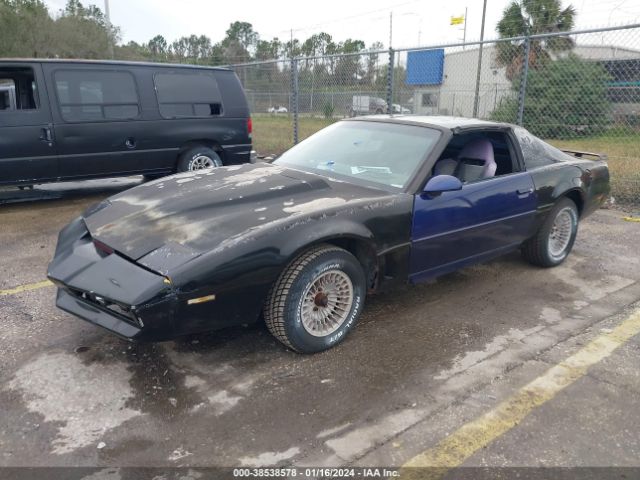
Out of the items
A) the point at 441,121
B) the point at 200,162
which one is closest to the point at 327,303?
the point at 441,121

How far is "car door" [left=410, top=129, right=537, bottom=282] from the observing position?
11.8 feet

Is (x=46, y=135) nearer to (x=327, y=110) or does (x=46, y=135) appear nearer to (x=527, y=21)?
(x=327, y=110)

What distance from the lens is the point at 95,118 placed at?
686 cm

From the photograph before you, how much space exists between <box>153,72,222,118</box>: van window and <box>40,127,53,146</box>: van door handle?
1496mm

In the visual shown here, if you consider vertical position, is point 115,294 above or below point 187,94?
below

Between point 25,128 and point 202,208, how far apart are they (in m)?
4.45

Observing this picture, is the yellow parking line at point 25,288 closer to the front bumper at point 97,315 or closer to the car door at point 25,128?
the front bumper at point 97,315

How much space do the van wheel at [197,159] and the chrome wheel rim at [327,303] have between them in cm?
504

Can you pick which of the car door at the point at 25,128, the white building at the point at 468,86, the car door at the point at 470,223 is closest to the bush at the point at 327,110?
the white building at the point at 468,86

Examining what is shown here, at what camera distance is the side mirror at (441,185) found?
11.5ft

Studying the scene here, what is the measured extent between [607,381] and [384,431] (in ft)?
4.68

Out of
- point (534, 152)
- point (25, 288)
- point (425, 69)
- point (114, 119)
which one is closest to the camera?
point (25, 288)

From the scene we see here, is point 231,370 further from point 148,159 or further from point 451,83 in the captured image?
point 451,83

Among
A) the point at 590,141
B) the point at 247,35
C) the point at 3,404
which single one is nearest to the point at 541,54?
the point at 590,141
